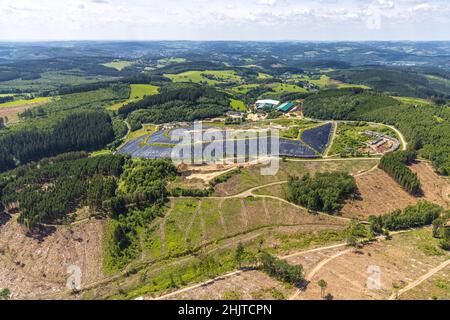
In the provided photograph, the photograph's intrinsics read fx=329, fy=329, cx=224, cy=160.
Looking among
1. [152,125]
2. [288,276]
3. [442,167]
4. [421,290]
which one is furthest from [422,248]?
[152,125]

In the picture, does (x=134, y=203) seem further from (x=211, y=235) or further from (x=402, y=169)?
(x=402, y=169)

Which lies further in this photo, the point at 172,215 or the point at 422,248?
the point at 172,215

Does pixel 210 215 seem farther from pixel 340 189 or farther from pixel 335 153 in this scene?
pixel 335 153

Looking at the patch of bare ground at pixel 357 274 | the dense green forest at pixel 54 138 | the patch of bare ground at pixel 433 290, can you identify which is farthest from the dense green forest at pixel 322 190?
the dense green forest at pixel 54 138

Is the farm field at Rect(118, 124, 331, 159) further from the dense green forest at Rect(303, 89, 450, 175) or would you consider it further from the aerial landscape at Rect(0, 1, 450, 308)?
the dense green forest at Rect(303, 89, 450, 175)

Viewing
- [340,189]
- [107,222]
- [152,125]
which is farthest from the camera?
[152,125]

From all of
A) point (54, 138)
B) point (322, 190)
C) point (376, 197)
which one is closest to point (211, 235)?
point (322, 190)

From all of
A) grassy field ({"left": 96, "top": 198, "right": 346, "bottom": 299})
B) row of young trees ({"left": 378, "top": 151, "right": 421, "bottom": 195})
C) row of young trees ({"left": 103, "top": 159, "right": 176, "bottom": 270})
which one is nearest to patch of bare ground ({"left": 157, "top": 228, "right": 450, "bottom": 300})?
grassy field ({"left": 96, "top": 198, "right": 346, "bottom": 299})

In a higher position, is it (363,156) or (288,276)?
(363,156)
